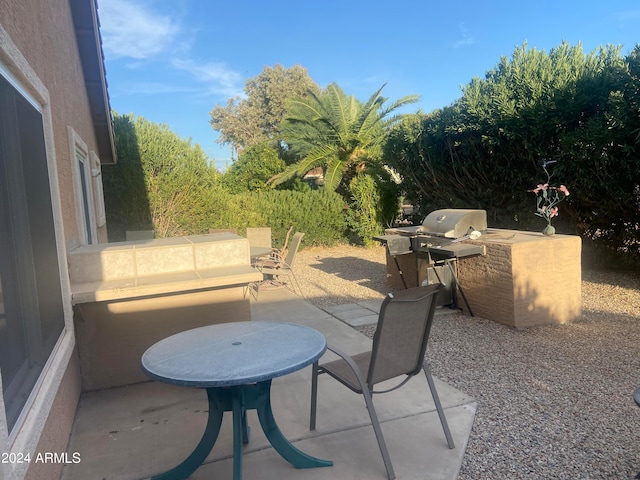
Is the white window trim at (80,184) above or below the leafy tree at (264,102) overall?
below

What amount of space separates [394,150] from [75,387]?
11.9 meters

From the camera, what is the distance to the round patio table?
7.93 feet

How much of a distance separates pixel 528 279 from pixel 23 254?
18.6 ft

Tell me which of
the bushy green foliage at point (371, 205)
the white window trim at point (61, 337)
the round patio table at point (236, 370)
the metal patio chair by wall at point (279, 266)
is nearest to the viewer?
the white window trim at point (61, 337)

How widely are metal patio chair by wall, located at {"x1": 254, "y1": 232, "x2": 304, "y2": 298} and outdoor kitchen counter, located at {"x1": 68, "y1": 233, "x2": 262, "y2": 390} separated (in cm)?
378

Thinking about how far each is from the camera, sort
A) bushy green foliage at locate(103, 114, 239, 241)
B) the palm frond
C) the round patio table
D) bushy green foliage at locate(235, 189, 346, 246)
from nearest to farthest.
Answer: the round patio table < bushy green foliage at locate(103, 114, 239, 241) < bushy green foliage at locate(235, 189, 346, 246) < the palm frond

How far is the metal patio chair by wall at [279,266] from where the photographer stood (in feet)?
28.1

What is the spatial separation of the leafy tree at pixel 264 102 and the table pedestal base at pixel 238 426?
32.1 m

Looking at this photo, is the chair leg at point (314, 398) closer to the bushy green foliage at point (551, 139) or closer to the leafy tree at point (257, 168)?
the bushy green foliage at point (551, 139)

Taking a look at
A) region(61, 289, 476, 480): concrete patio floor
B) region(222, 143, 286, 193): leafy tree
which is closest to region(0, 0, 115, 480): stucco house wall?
region(61, 289, 476, 480): concrete patio floor

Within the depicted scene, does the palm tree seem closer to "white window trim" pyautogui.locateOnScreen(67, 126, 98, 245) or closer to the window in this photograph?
"white window trim" pyautogui.locateOnScreen(67, 126, 98, 245)

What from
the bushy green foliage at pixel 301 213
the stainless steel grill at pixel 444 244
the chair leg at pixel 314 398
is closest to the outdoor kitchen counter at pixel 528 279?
the stainless steel grill at pixel 444 244

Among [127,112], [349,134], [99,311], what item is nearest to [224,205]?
[127,112]

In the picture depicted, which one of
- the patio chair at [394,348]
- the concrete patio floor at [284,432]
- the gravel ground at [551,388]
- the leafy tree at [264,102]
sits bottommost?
the gravel ground at [551,388]
